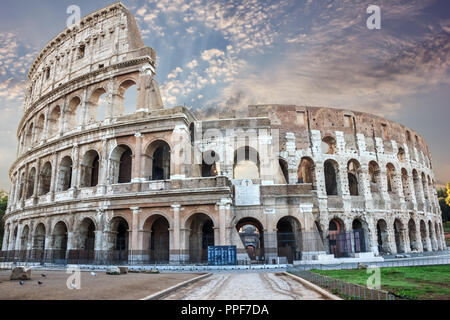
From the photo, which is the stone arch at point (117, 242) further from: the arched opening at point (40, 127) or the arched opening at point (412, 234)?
the arched opening at point (412, 234)

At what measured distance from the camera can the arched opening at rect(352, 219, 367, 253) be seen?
23.3 metres

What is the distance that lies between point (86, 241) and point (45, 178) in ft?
24.0

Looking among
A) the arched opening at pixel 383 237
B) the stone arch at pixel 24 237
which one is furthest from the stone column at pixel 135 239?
the arched opening at pixel 383 237

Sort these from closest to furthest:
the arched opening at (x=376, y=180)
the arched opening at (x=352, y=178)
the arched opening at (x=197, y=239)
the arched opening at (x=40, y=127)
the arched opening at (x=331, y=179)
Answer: the arched opening at (x=197, y=239) → the arched opening at (x=40, y=127) → the arched opening at (x=331, y=179) → the arched opening at (x=376, y=180) → the arched opening at (x=352, y=178)

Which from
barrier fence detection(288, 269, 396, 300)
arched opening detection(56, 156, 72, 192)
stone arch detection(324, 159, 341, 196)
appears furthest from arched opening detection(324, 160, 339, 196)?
arched opening detection(56, 156, 72, 192)

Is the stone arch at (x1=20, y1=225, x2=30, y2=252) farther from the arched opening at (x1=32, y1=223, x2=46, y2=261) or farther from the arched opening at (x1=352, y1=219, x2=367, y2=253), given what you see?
the arched opening at (x1=352, y1=219, x2=367, y2=253)

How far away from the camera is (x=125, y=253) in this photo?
2122 centimetres

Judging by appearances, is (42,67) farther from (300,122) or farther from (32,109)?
(300,122)

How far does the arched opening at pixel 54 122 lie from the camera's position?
86.8ft

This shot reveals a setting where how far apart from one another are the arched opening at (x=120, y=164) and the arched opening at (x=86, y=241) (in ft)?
11.4

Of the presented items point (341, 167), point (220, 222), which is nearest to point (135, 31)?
point (220, 222)

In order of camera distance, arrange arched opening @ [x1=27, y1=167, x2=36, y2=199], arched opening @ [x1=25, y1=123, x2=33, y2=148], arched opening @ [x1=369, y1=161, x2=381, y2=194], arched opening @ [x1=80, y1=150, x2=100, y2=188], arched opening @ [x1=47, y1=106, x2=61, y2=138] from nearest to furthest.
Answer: arched opening @ [x1=80, y1=150, x2=100, y2=188], arched opening @ [x1=47, y1=106, x2=61, y2=138], arched opening @ [x1=27, y1=167, x2=36, y2=199], arched opening @ [x1=369, y1=161, x2=381, y2=194], arched opening @ [x1=25, y1=123, x2=33, y2=148]

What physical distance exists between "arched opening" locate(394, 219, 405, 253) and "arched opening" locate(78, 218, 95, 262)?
25.6 meters
